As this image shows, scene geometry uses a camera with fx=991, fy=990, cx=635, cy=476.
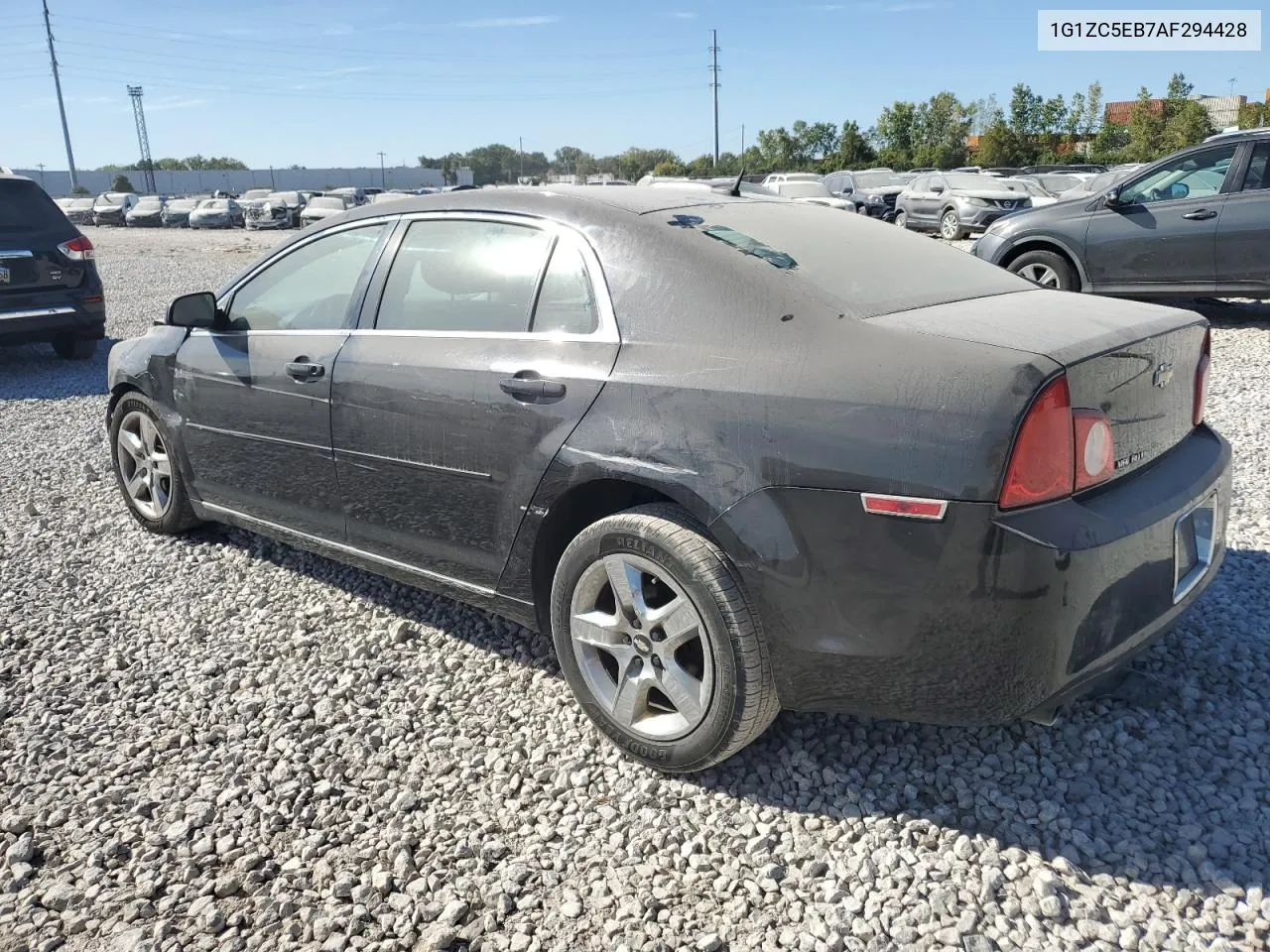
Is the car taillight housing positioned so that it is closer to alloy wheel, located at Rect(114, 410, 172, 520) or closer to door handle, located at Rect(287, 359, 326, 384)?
door handle, located at Rect(287, 359, 326, 384)

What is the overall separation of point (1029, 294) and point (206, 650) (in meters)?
3.17

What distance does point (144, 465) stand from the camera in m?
4.87

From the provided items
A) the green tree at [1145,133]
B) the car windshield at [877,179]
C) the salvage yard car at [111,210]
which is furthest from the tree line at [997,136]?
the salvage yard car at [111,210]


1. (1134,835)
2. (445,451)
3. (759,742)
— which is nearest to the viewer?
(1134,835)

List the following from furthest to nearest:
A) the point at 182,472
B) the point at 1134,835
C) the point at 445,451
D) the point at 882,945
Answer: the point at 182,472 < the point at 445,451 < the point at 1134,835 < the point at 882,945

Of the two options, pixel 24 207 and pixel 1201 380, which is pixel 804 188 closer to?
pixel 24 207

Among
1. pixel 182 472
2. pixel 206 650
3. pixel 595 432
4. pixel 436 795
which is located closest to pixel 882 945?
pixel 436 795

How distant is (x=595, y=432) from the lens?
281 cm

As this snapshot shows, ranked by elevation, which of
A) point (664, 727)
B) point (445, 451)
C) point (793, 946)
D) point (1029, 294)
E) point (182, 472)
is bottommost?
point (793, 946)

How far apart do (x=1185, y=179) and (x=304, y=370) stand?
8579 millimetres

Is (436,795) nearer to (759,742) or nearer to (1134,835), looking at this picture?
(759,742)

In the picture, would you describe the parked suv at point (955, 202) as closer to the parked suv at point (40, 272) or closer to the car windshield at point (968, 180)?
the car windshield at point (968, 180)

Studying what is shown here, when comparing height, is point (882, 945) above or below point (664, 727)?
below

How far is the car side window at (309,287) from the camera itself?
377 centimetres
